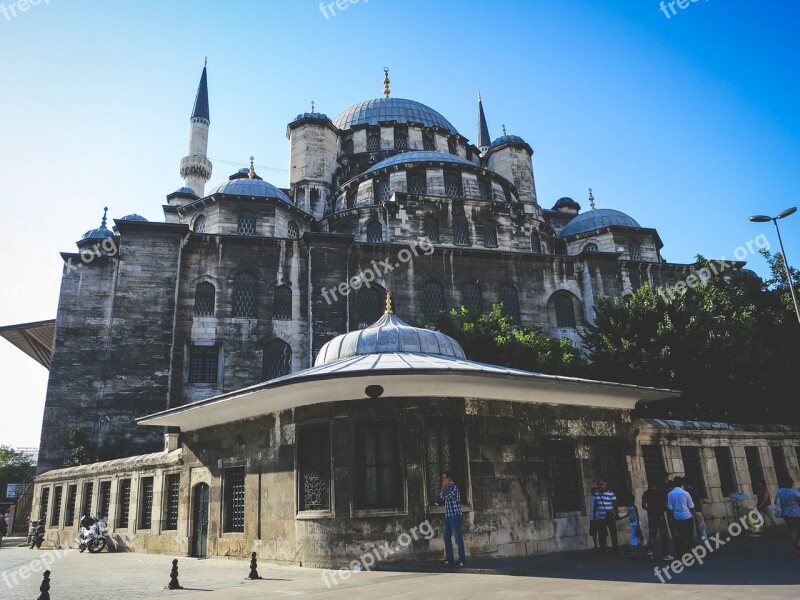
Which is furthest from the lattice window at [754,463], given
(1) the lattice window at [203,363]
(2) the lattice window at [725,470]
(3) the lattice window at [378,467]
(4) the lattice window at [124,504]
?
(1) the lattice window at [203,363]

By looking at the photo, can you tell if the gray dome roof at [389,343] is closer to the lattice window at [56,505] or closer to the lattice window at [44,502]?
the lattice window at [56,505]

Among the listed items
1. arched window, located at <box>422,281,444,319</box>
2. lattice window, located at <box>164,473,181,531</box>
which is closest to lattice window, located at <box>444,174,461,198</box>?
arched window, located at <box>422,281,444,319</box>

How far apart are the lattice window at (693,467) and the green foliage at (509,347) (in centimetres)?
545

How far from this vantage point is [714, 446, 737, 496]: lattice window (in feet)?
40.5

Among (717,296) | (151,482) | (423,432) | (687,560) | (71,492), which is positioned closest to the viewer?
(687,560)

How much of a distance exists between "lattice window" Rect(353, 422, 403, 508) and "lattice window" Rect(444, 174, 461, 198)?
1999 cm

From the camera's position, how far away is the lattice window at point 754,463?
12.9 metres

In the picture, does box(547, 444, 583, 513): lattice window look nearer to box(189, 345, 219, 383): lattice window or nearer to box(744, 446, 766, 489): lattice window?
box(744, 446, 766, 489): lattice window

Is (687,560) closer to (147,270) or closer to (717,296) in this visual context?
(717,296)

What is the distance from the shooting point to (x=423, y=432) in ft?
30.0

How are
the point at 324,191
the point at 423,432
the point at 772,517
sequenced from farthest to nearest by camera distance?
the point at 324,191, the point at 772,517, the point at 423,432

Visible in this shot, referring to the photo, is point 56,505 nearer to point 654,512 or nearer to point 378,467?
point 378,467

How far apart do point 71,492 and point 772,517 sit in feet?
61.0

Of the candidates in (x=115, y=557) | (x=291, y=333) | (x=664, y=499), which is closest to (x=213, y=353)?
(x=291, y=333)
